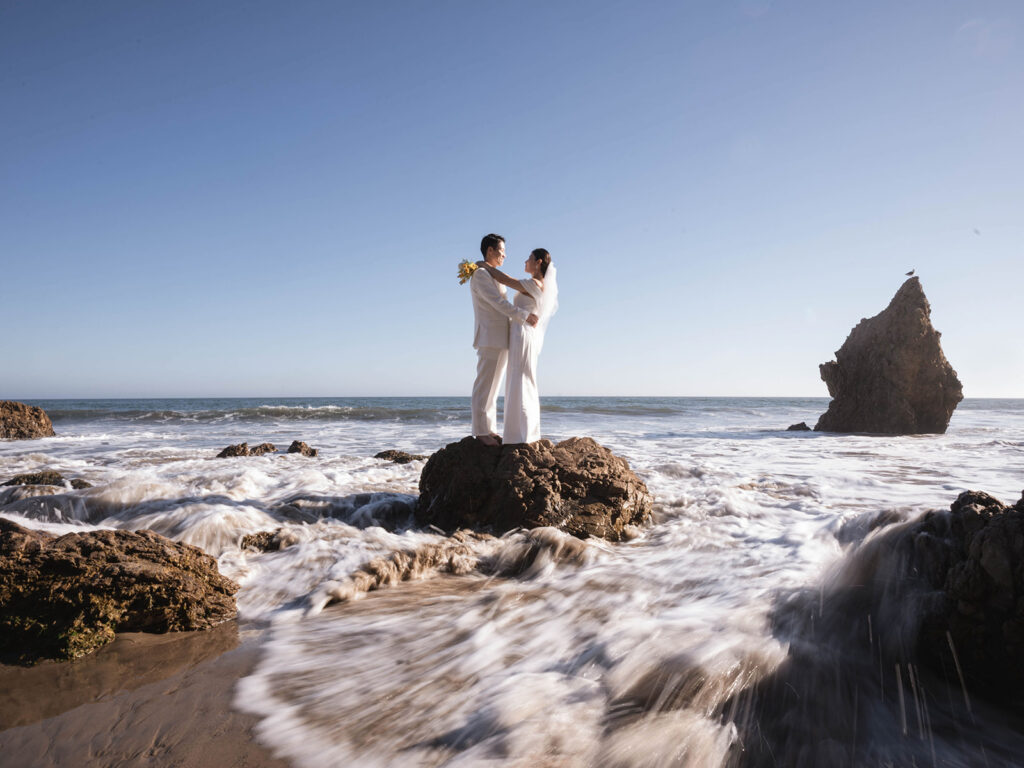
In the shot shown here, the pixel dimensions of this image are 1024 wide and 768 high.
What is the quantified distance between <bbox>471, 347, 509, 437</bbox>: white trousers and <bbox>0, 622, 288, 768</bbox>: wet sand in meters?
3.02

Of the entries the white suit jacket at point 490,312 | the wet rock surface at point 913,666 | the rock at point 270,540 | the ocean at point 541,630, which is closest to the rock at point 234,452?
the ocean at point 541,630

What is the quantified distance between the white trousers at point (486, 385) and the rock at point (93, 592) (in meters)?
2.72

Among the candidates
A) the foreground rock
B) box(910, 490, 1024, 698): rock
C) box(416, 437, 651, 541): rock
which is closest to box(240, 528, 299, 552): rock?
box(416, 437, 651, 541): rock

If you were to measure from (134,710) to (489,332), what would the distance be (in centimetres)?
380

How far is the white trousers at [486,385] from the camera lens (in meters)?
5.30

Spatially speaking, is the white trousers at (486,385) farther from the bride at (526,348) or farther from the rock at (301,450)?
the rock at (301,450)

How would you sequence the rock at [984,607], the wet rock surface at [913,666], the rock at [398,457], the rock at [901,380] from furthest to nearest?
1. the rock at [901,380]
2. the rock at [398,457]
3. the rock at [984,607]
4. the wet rock surface at [913,666]

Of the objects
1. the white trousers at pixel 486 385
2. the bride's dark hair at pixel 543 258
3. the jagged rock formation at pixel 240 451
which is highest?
the bride's dark hair at pixel 543 258

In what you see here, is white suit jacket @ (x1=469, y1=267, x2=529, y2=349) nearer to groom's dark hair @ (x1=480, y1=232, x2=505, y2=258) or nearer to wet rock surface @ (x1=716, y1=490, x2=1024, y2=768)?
groom's dark hair @ (x1=480, y1=232, x2=505, y2=258)

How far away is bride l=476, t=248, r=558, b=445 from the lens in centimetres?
504

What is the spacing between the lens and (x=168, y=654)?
97.0 inches

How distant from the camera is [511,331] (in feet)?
16.9

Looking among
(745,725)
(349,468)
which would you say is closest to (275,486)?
(349,468)

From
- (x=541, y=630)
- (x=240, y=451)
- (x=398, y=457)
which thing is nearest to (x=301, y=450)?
(x=240, y=451)
